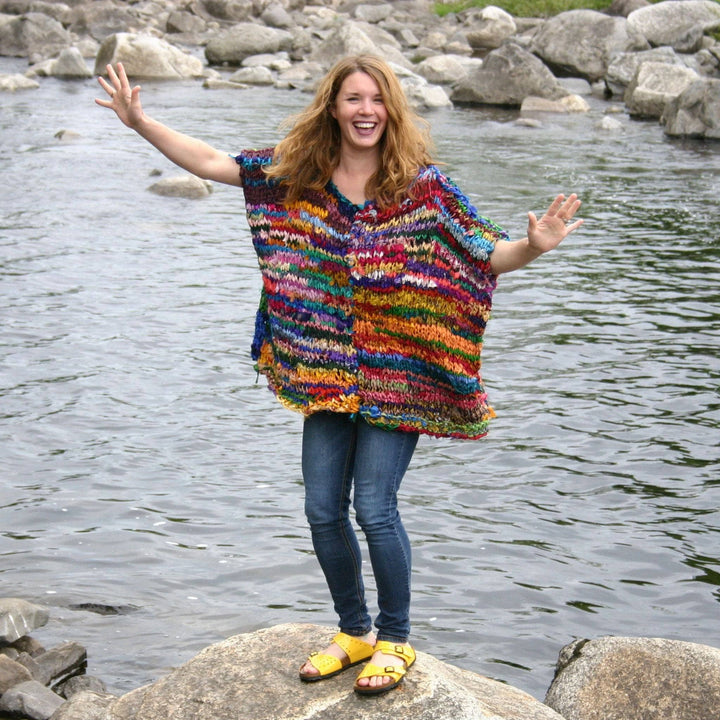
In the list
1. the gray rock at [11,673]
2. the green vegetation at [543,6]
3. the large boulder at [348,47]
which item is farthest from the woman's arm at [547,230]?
the green vegetation at [543,6]

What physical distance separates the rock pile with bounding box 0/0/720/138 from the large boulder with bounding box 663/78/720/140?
0.8 inches

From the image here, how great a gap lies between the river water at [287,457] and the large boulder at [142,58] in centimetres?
1580

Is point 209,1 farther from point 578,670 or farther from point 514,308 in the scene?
point 578,670

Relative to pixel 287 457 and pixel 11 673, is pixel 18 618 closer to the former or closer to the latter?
pixel 11 673

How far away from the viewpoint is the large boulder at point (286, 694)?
4453mm

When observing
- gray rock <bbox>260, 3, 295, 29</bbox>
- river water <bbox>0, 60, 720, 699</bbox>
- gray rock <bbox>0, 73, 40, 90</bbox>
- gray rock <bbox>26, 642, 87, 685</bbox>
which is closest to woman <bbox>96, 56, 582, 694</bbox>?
river water <bbox>0, 60, 720, 699</bbox>

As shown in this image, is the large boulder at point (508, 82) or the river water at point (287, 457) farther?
the large boulder at point (508, 82)

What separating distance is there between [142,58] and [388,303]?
2847 centimetres

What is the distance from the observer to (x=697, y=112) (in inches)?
926

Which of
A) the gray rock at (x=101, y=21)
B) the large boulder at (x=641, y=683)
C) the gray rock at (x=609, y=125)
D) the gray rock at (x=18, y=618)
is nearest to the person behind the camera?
the large boulder at (x=641, y=683)

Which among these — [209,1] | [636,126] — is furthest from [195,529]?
[209,1]

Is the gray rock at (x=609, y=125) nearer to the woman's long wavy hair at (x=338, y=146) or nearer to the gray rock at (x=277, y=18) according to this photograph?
the woman's long wavy hair at (x=338, y=146)

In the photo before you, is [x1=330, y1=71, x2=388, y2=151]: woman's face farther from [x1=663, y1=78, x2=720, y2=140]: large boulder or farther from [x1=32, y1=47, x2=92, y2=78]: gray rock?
[x1=32, y1=47, x2=92, y2=78]: gray rock

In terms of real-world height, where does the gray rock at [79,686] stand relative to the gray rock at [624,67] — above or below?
below
